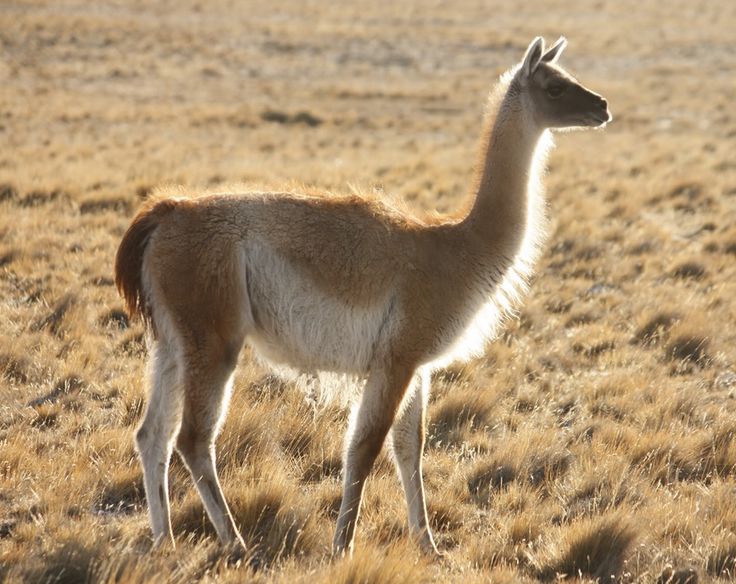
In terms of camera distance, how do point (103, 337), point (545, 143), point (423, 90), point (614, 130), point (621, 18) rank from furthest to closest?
point (621, 18) → point (423, 90) → point (614, 130) → point (103, 337) → point (545, 143)

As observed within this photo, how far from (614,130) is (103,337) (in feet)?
52.9

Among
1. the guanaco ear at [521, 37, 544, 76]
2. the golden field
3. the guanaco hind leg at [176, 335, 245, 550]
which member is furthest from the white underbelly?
the guanaco ear at [521, 37, 544, 76]

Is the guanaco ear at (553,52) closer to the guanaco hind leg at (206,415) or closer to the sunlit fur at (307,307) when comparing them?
the sunlit fur at (307,307)

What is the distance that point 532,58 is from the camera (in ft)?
15.6

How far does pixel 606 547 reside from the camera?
398cm

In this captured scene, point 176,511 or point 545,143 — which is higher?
point 545,143

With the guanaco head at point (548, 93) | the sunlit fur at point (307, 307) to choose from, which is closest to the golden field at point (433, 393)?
the sunlit fur at point (307, 307)

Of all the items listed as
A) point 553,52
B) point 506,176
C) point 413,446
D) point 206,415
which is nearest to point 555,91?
point 553,52

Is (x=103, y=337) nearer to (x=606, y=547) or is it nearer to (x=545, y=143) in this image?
(x=545, y=143)

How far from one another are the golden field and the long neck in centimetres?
127

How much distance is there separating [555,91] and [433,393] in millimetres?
2143

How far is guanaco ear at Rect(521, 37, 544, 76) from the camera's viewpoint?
15.4 feet

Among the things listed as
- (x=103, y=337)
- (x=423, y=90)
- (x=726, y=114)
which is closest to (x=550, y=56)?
(x=103, y=337)

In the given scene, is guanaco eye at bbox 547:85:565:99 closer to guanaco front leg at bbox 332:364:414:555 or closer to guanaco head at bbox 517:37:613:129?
guanaco head at bbox 517:37:613:129
